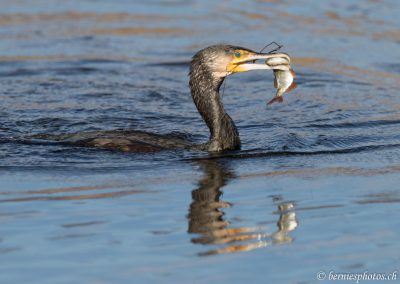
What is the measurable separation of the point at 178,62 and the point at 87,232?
26.8 feet

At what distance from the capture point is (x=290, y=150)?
10.2m

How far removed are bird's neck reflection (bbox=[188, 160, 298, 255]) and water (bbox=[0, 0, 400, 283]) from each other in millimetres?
19

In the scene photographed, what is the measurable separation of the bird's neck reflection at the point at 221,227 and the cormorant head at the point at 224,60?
1.56m

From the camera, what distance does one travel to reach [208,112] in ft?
33.6

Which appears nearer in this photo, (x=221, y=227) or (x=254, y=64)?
(x=221, y=227)

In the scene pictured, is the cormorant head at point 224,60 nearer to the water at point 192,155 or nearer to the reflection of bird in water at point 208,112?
the reflection of bird in water at point 208,112

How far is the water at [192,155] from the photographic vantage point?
264 inches

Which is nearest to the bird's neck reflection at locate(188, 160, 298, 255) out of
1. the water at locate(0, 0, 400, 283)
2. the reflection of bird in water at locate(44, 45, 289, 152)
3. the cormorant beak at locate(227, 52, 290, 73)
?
the water at locate(0, 0, 400, 283)

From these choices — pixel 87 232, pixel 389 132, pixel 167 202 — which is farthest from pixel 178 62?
pixel 87 232

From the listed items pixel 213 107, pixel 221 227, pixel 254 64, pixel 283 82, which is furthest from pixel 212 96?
pixel 221 227

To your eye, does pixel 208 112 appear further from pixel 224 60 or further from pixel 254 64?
pixel 254 64

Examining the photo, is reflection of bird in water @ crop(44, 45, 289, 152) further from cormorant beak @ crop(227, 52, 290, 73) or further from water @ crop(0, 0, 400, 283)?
water @ crop(0, 0, 400, 283)

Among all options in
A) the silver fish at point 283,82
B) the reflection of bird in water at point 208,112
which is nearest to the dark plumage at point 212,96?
the reflection of bird in water at point 208,112

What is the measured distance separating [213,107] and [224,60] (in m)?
0.52
